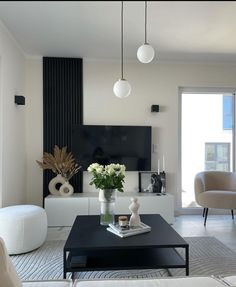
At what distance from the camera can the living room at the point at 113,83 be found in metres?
3.41

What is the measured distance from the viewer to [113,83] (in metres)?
4.55

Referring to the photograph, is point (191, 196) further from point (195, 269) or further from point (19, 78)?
point (19, 78)

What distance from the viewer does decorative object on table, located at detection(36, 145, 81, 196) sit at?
415cm

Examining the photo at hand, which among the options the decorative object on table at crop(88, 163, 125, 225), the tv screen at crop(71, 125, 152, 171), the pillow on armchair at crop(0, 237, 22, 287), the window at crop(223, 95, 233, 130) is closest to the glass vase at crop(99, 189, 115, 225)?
the decorative object on table at crop(88, 163, 125, 225)

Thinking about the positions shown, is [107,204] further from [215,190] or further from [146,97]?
[146,97]

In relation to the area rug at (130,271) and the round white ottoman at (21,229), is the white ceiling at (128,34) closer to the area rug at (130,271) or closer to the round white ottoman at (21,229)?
the round white ottoman at (21,229)

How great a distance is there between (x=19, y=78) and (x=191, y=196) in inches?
136

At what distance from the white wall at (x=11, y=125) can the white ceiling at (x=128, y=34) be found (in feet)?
0.76

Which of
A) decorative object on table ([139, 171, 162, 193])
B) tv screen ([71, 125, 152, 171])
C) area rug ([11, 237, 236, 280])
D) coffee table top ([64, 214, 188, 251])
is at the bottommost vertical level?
area rug ([11, 237, 236, 280])

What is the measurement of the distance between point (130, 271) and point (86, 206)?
1580mm

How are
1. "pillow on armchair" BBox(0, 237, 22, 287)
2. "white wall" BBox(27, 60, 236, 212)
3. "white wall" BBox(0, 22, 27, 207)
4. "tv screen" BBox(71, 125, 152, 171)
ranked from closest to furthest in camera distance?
1. "pillow on armchair" BBox(0, 237, 22, 287)
2. "white wall" BBox(0, 22, 27, 207)
3. "tv screen" BBox(71, 125, 152, 171)
4. "white wall" BBox(27, 60, 236, 212)

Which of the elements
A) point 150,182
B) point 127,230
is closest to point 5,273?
point 127,230

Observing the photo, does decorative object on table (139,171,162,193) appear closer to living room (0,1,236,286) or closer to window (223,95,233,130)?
living room (0,1,236,286)

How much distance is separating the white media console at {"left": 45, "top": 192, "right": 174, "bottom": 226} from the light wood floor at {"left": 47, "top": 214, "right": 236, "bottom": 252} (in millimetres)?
155
